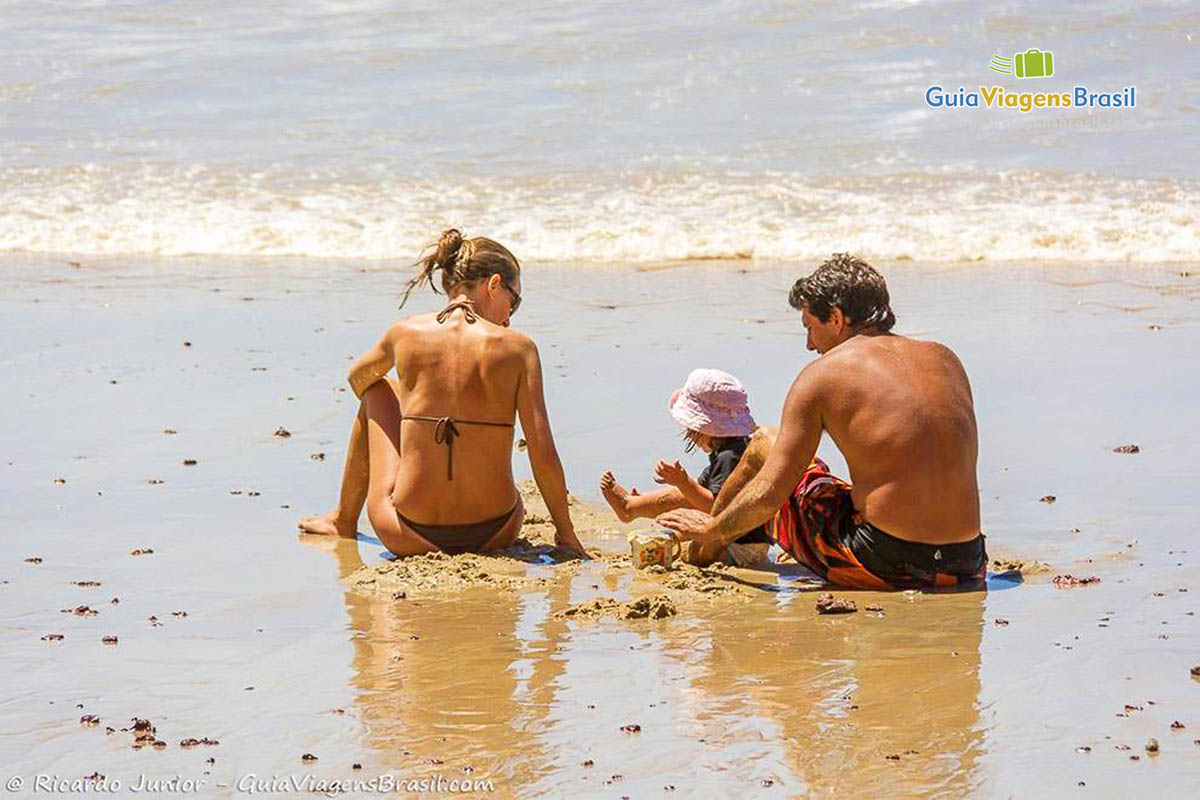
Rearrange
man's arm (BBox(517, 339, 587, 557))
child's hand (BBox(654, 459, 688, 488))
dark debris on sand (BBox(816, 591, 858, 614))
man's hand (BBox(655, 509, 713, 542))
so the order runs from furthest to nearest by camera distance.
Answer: man's arm (BBox(517, 339, 587, 557)) < child's hand (BBox(654, 459, 688, 488)) < man's hand (BBox(655, 509, 713, 542)) < dark debris on sand (BBox(816, 591, 858, 614))

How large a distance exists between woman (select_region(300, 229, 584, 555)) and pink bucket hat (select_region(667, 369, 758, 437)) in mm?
458

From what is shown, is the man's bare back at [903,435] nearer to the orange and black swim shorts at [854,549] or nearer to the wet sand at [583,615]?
the orange and black swim shorts at [854,549]

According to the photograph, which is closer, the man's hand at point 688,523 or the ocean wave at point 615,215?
the man's hand at point 688,523

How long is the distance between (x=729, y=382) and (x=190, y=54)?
16314mm

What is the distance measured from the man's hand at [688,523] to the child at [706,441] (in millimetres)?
→ 126

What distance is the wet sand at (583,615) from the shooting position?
3.50m

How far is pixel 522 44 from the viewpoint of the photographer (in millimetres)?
19797

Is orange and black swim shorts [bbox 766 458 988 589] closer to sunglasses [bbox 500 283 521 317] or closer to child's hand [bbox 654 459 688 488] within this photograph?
child's hand [bbox 654 459 688 488]

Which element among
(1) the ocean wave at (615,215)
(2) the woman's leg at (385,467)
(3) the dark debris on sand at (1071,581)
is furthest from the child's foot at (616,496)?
(1) the ocean wave at (615,215)

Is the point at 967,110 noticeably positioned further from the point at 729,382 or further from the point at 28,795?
the point at 28,795

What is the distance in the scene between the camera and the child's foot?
5395 mm

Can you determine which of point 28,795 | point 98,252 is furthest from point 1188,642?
point 98,252

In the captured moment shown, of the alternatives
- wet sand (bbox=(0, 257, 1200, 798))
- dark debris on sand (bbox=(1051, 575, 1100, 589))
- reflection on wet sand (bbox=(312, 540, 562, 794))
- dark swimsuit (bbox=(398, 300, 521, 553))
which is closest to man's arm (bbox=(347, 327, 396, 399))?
dark swimsuit (bbox=(398, 300, 521, 553))

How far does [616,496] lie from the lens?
5438 mm
